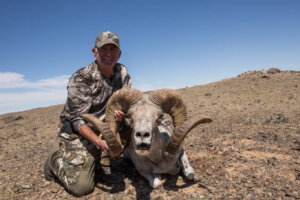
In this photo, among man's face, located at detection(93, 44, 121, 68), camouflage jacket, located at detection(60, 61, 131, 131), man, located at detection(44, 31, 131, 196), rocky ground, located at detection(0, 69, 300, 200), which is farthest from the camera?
man's face, located at detection(93, 44, 121, 68)

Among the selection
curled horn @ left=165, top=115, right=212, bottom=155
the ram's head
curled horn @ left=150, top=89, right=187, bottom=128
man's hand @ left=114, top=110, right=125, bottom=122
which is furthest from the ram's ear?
curled horn @ left=165, top=115, right=212, bottom=155

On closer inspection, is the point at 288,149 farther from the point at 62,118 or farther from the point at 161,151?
the point at 62,118

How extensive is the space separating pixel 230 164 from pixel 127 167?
9.51ft

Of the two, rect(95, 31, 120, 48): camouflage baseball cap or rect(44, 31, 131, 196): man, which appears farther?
rect(95, 31, 120, 48): camouflage baseball cap

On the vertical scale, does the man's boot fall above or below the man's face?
below

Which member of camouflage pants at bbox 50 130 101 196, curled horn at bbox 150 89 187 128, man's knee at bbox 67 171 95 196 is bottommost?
man's knee at bbox 67 171 95 196

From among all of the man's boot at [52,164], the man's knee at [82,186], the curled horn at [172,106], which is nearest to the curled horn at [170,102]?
the curled horn at [172,106]

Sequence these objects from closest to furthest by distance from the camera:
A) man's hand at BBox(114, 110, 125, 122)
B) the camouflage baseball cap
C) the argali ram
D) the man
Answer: the argali ram < the man < man's hand at BBox(114, 110, 125, 122) < the camouflage baseball cap

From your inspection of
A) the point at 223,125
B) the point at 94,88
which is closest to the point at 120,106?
the point at 94,88

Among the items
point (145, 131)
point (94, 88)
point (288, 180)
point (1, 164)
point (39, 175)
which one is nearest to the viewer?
point (145, 131)

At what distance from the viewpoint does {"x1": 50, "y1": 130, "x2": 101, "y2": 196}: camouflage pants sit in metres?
4.89

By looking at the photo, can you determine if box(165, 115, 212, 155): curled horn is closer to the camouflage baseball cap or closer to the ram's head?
the ram's head

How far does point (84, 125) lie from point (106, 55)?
76.1 inches

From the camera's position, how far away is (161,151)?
16.5 feet
